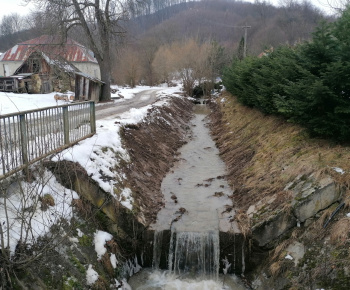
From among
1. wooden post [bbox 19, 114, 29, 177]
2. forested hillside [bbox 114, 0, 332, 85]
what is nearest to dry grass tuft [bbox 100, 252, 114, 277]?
wooden post [bbox 19, 114, 29, 177]

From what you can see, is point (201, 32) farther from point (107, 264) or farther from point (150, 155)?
point (107, 264)

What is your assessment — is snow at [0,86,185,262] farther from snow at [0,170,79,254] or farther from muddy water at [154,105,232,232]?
muddy water at [154,105,232,232]

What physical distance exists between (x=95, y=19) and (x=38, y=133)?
19790 mm

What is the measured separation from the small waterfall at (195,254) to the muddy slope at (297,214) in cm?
83

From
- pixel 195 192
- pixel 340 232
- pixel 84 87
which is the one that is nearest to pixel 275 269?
pixel 340 232

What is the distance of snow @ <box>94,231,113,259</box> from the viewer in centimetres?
672

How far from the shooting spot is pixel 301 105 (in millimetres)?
9141

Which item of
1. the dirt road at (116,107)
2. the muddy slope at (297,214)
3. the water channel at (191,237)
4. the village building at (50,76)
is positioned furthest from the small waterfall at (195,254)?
the village building at (50,76)

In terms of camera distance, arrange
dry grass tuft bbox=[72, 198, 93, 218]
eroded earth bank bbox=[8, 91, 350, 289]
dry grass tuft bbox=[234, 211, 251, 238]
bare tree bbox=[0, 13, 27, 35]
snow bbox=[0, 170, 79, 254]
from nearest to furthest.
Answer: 1. snow bbox=[0, 170, 79, 254]
2. eroded earth bank bbox=[8, 91, 350, 289]
3. dry grass tuft bbox=[72, 198, 93, 218]
4. dry grass tuft bbox=[234, 211, 251, 238]
5. bare tree bbox=[0, 13, 27, 35]

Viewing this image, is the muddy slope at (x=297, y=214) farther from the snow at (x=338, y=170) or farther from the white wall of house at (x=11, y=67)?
the white wall of house at (x=11, y=67)

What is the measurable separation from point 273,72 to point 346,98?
4.68m

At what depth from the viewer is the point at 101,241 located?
697 cm

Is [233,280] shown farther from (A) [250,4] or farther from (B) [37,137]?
(A) [250,4]

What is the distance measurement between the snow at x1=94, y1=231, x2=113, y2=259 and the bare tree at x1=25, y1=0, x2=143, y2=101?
19529mm
